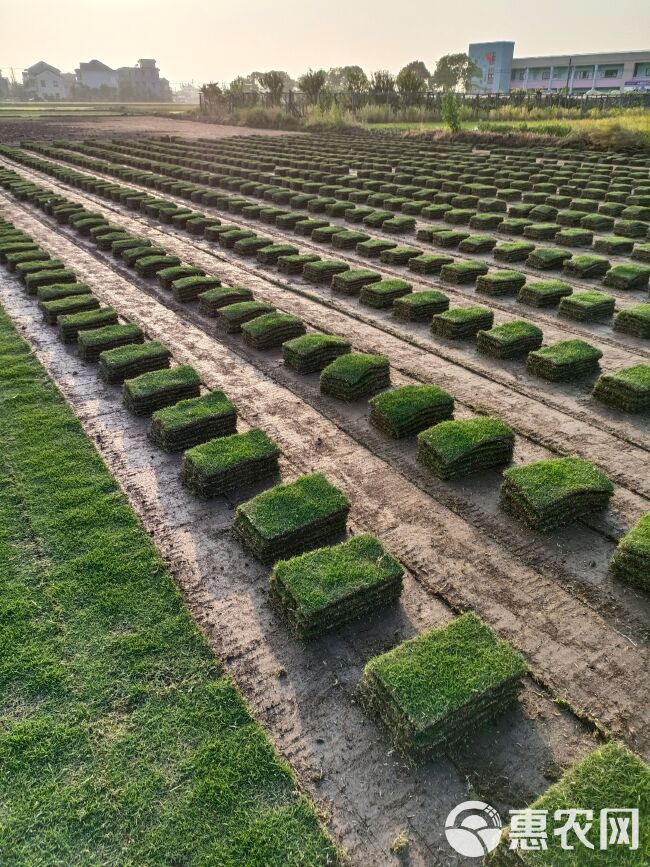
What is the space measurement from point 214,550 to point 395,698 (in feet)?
10.9

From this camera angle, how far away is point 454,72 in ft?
427

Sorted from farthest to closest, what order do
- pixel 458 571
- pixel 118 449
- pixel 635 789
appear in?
1. pixel 118 449
2. pixel 458 571
3. pixel 635 789

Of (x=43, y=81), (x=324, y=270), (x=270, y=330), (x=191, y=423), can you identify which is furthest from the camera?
(x=43, y=81)

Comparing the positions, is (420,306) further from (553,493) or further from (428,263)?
(553,493)

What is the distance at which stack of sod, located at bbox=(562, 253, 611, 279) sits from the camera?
57.8 feet

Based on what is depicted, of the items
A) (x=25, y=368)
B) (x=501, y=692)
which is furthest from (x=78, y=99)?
(x=501, y=692)

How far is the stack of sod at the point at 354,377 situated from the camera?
11070 mm

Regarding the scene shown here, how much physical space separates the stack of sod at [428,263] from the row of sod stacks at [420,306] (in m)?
3.59

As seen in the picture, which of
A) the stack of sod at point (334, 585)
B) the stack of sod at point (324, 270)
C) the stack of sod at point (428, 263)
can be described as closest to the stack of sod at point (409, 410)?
the stack of sod at point (334, 585)

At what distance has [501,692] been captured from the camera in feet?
17.6

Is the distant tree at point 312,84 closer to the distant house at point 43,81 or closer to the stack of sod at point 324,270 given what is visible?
the stack of sod at point 324,270

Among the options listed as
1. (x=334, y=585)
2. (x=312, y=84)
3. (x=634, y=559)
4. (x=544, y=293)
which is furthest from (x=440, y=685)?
(x=312, y=84)

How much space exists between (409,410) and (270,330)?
4745 mm

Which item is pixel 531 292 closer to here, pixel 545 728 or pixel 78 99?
pixel 545 728
